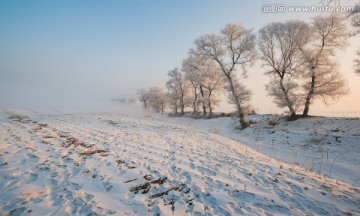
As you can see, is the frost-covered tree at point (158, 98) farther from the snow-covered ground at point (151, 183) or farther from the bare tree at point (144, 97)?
the snow-covered ground at point (151, 183)

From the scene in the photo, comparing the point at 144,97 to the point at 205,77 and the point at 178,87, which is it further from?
the point at 205,77

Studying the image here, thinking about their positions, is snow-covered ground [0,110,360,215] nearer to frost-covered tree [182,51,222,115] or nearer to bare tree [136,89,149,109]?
frost-covered tree [182,51,222,115]

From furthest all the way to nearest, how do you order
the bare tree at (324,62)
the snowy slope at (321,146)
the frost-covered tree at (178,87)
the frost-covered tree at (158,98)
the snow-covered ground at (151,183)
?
1. the frost-covered tree at (158,98)
2. the frost-covered tree at (178,87)
3. the bare tree at (324,62)
4. the snowy slope at (321,146)
5. the snow-covered ground at (151,183)

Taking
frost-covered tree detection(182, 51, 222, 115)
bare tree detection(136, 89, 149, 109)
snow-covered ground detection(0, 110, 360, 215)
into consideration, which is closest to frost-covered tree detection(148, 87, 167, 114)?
bare tree detection(136, 89, 149, 109)

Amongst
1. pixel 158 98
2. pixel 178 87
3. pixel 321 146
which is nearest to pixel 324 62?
pixel 321 146

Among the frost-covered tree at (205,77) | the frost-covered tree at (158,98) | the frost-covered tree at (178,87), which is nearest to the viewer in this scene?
the frost-covered tree at (205,77)

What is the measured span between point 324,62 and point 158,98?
1964 inches

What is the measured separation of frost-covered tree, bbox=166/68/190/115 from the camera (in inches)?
1741

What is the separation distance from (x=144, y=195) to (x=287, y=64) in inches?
858

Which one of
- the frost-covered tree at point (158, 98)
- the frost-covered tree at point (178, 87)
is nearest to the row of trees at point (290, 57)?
the frost-covered tree at point (178, 87)

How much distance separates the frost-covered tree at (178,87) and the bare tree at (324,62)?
27.3 meters

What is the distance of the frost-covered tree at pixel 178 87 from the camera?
44219mm

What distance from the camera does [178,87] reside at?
152ft

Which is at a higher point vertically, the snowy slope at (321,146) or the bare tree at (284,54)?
the bare tree at (284,54)
